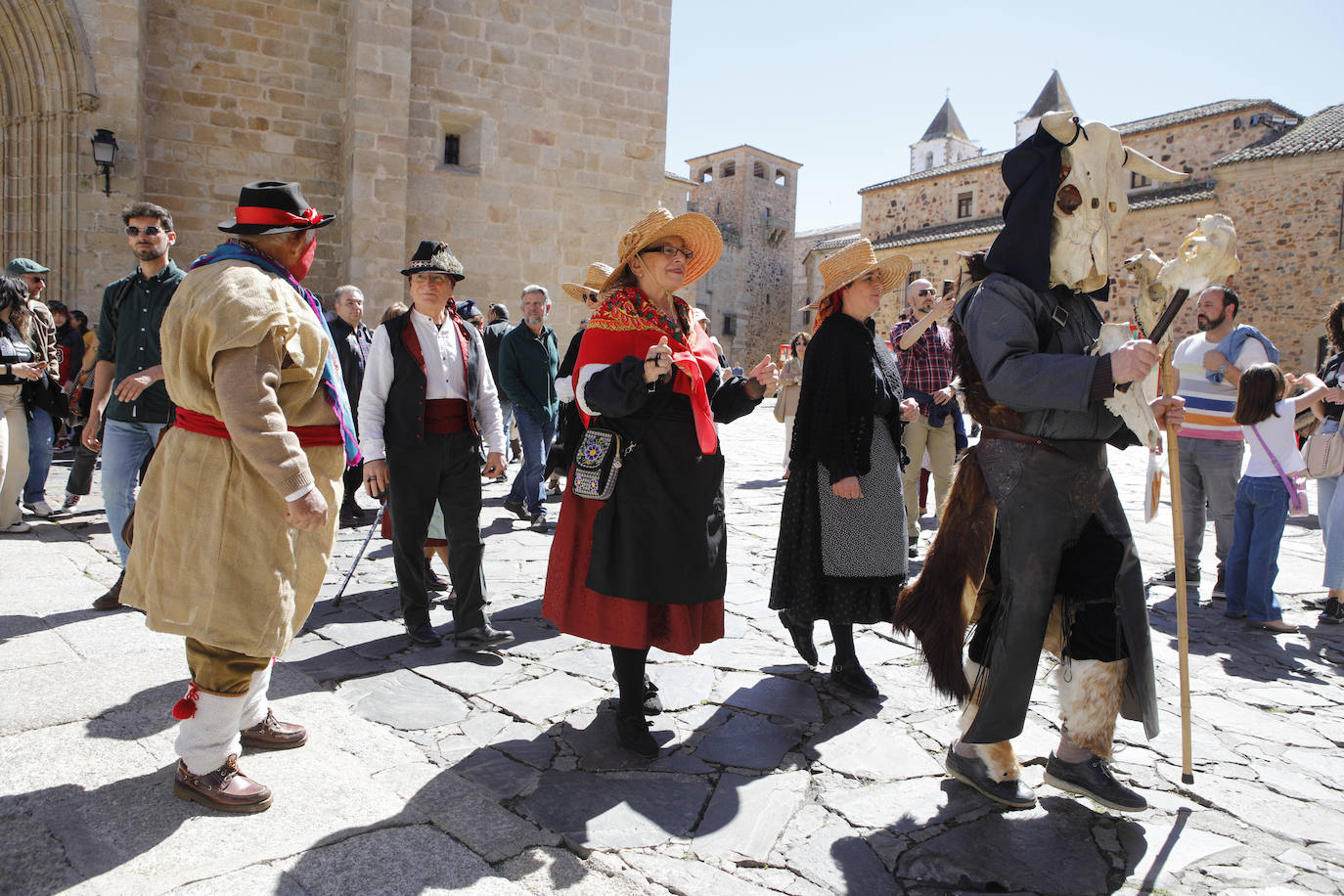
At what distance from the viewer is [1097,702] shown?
2.71 meters

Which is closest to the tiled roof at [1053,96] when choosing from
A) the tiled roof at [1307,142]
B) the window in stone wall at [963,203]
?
the window in stone wall at [963,203]

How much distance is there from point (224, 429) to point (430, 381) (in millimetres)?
1720

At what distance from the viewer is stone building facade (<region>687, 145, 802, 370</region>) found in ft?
160

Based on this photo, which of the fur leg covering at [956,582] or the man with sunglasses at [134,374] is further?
the man with sunglasses at [134,374]

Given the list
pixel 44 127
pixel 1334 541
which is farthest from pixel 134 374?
pixel 44 127

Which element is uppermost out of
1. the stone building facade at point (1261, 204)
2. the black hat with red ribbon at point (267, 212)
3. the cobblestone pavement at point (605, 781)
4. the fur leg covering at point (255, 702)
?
the stone building facade at point (1261, 204)

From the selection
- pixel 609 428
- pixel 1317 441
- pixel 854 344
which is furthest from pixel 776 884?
pixel 1317 441

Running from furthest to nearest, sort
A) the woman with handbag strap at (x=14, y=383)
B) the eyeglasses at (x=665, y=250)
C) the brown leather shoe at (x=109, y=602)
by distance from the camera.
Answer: the woman with handbag strap at (x=14, y=383) < the brown leather shoe at (x=109, y=602) < the eyeglasses at (x=665, y=250)

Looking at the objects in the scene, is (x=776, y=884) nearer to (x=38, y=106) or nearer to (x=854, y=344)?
(x=854, y=344)

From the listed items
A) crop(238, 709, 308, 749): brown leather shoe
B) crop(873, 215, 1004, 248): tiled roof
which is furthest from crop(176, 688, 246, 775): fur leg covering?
crop(873, 215, 1004, 248): tiled roof

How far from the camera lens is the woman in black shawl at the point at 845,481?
3.69 m

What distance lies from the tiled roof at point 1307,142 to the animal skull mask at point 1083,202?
1130 inches

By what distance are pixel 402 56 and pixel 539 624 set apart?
9439mm

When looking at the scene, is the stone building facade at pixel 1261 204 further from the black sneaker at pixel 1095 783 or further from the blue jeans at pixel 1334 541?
the black sneaker at pixel 1095 783
